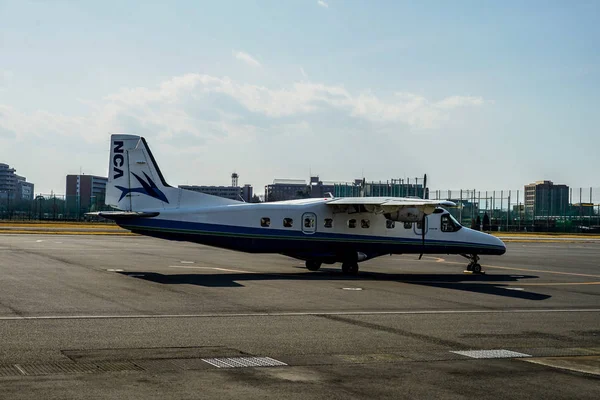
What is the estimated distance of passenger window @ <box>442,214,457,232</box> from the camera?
3338 cm

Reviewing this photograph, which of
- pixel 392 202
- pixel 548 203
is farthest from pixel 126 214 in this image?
pixel 548 203

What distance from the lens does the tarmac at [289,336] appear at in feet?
33.9

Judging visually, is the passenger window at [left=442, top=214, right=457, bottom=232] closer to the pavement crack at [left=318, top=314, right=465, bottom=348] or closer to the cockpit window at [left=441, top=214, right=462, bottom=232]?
the cockpit window at [left=441, top=214, right=462, bottom=232]

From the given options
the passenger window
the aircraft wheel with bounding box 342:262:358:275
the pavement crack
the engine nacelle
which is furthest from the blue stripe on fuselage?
the pavement crack

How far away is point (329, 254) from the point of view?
31688 mm

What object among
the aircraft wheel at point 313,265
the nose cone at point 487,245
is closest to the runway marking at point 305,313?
the nose cone at point 487,245

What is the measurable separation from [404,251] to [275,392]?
23.5 metres

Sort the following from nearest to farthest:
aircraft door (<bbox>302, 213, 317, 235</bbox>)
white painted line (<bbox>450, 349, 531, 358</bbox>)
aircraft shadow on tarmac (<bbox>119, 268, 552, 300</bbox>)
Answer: white painted line (<bbox>450, 349, 531, 358</bbox>)
aircraft shadow on tarmac (<bbox>119, 268, 552, 300</bbox>)
aircraft door (<bbox>302, 213, 317, 235</bbox>)

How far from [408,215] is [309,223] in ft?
13.7

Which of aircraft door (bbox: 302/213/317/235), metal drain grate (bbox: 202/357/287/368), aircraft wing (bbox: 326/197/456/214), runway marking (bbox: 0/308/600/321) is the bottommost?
runway marking (bbox: 0/308/600/321)

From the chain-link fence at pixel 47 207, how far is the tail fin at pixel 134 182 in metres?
86.0

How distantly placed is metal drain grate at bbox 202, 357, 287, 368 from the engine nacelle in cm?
1856

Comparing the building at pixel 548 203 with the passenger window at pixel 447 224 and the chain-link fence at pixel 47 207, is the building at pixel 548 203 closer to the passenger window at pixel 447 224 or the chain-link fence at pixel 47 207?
the chain-link fence at pixel 47 207

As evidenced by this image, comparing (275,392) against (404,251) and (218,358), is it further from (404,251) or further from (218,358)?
(404,251)
